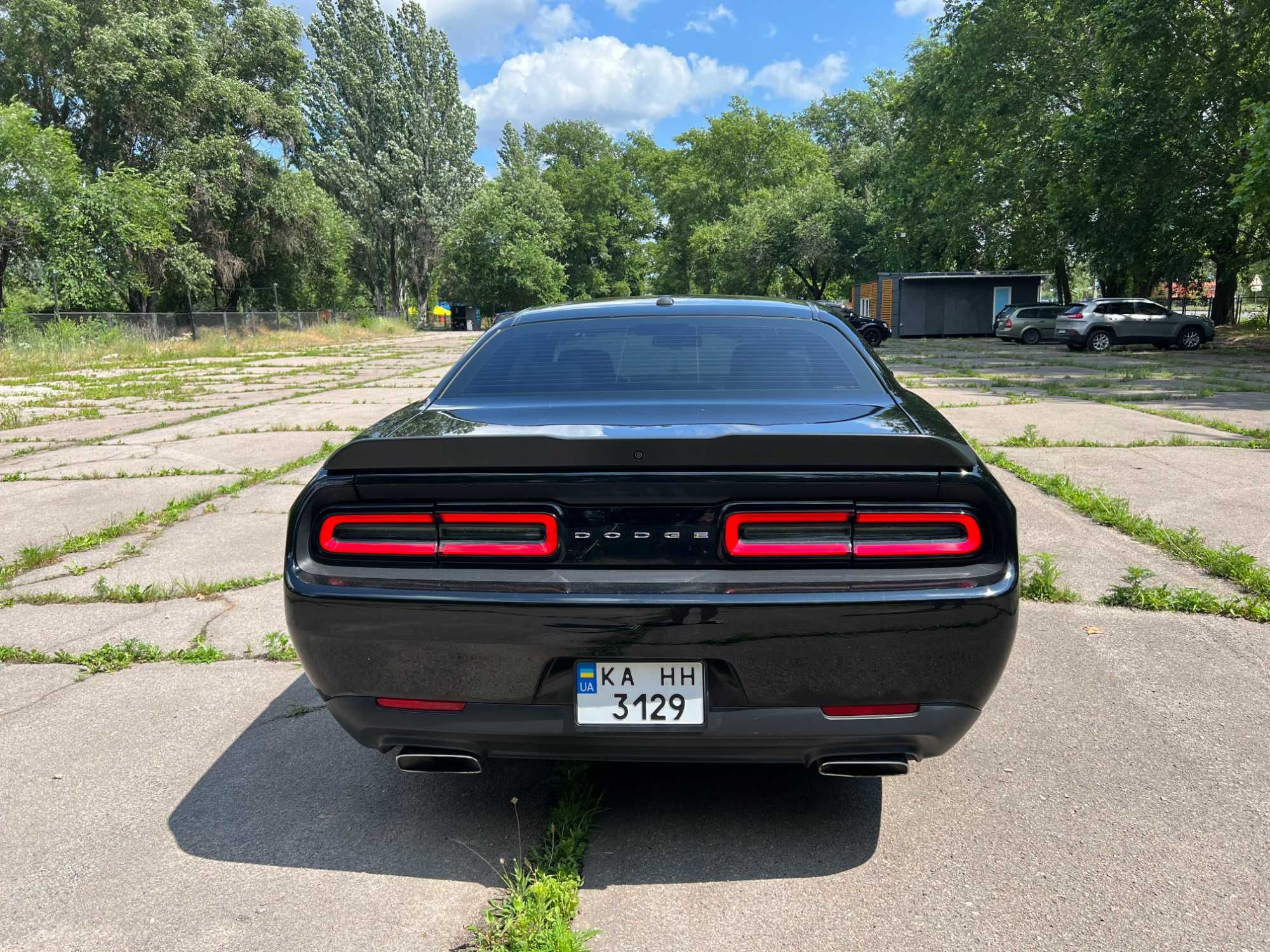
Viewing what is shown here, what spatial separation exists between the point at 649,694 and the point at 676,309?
1896 millimetres

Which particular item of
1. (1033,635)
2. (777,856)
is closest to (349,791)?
(777,856)

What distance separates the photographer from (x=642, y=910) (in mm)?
2209

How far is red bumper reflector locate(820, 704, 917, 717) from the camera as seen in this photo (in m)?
2.24

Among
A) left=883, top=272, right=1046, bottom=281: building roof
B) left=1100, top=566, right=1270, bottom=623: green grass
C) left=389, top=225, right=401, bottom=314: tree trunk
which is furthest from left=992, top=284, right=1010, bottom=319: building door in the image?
left=1100, top=566, right=1270, bottom=623: green grass

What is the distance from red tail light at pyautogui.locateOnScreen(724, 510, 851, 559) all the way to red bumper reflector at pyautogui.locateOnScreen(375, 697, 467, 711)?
32.9 inches

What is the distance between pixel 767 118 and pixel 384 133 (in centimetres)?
3340

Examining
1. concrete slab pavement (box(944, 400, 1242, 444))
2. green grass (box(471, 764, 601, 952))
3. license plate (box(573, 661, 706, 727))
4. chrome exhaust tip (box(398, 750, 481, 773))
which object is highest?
license plate (box(573, 661, 706, 727))

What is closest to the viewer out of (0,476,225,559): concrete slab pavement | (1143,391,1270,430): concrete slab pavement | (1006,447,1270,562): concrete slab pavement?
(1006,447,1270,562): concrete slab pavement

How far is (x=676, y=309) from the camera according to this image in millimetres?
3643

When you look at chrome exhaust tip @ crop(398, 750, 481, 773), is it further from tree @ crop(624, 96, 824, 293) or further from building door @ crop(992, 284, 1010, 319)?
tree @ crop(624, 96, 824, 293)

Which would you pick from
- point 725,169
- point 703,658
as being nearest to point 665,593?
point 703,658

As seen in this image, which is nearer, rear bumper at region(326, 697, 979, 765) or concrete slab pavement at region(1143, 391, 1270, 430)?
rear bumper at region(326, 697, 979, 765)

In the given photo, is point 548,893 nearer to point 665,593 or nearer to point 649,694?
point 649,694

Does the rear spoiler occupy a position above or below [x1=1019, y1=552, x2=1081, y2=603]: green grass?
above
